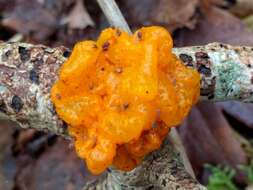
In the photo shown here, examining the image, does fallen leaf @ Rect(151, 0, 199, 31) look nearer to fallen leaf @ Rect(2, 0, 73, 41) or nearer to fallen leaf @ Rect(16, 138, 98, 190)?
fallen leaf @ Rect(2, 0, 73, 41)

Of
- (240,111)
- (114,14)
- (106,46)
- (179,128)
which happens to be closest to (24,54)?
(106,46)

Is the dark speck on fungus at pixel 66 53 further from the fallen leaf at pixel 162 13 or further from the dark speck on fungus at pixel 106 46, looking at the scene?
the fallen leaf at pixel 162 13

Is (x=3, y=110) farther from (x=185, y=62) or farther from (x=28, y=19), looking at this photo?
(x=28, y=19)

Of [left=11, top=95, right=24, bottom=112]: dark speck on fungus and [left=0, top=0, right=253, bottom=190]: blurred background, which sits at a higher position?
[left=11, top=95, right=24, bottom=112]: dark speck on fungus

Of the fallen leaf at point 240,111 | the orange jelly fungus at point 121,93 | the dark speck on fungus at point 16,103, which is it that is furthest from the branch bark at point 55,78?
the fallen leaf at point 240,111

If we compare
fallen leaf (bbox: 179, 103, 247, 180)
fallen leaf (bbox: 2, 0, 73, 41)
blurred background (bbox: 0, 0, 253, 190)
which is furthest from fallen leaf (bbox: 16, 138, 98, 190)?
fallen leaf (bbox: 2, 0, 73, 41)

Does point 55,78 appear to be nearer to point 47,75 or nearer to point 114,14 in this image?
point 47,75
